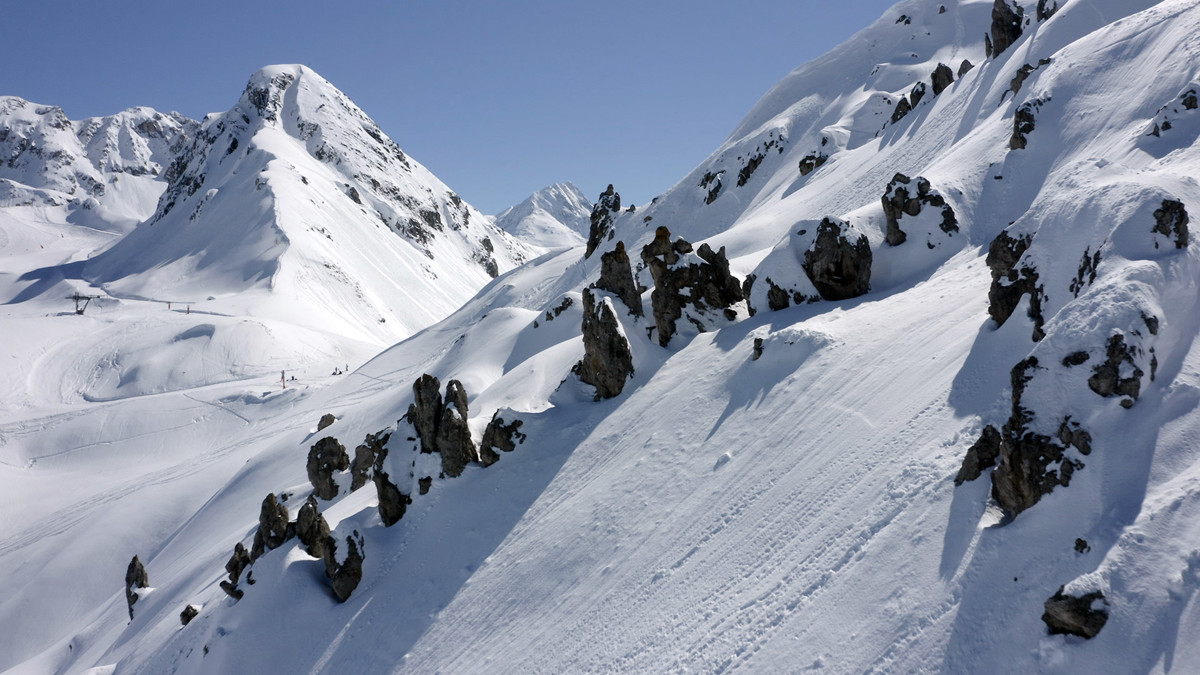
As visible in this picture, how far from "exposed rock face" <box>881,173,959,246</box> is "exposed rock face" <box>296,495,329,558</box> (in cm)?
2009

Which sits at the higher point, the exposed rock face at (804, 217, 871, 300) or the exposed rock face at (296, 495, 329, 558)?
the exposed rock face at (296, 495, 329, 558)

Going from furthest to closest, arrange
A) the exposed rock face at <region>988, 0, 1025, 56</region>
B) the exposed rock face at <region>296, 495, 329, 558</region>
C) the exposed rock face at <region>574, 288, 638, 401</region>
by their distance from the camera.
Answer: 1. the exposed rock face at <region>988, 0, 1025, 56</region>
2. the exposed rock face at <region>574, 288, 638, 401</region>
3. the exposed rock face at <region>296, 495, 329, 558</region>

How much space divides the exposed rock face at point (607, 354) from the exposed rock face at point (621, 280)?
1962mm

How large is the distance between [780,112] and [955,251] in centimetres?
5335

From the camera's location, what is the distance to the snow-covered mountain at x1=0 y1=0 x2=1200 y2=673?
907cm

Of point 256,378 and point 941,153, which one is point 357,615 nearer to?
point 941,153

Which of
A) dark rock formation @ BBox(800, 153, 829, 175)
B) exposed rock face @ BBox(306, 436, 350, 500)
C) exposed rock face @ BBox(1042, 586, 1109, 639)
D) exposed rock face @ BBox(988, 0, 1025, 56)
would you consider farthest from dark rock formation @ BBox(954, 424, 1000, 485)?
dark rock formation @ BBox(800, 153, 829, 175)

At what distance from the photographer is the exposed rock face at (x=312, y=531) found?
741 inches

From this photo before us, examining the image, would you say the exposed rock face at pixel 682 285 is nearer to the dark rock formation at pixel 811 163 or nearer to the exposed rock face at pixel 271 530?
the exposed rock face at pixel 271 530

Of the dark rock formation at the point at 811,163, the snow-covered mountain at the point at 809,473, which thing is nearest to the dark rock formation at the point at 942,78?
the snow-covered mountain at the point at 809,473

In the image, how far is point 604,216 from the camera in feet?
229

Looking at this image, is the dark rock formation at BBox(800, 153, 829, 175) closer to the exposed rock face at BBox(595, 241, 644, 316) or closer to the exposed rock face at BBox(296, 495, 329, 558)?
the exposed rock face at BBox(595, 241, 644, 316)

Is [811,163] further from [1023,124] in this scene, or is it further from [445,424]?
[445,424]

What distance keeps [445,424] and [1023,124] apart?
22181 mm
